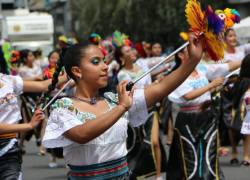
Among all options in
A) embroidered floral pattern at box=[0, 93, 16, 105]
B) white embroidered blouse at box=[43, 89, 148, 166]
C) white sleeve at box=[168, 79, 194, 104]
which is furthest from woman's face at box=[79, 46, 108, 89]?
white sleeve at box=[168, 79, 194, 104]

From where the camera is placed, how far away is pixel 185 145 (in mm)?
9422

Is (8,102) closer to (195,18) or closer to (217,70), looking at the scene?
(195,18)

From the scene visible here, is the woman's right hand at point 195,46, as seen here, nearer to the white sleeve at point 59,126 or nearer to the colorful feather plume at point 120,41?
the white sleeve at point 59,126

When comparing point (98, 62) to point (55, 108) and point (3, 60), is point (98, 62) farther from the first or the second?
point (3, 60)

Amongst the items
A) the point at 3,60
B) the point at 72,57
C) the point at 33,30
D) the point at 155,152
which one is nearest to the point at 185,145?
the point at 155,152

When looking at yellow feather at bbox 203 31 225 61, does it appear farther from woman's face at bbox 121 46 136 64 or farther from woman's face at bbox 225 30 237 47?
woman's face at bbox 225 30 237 47

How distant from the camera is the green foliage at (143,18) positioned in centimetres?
3422

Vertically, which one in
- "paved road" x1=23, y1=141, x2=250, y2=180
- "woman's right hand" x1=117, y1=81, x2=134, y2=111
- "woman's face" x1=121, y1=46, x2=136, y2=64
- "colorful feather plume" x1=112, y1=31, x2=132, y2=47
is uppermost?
"woman's right hand" x1=117, y1=81, x2=134, y2=111

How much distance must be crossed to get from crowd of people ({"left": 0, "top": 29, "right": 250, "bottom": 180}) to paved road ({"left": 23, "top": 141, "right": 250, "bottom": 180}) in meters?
0.20

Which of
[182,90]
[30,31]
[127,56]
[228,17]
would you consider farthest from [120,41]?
[30,31]

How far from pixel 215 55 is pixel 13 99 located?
2.35 metres

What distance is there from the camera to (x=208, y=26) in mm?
4844

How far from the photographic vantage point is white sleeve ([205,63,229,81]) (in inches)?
399

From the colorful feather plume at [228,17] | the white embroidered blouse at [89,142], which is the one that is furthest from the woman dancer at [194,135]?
the white embroidered blouse at [89,142]
